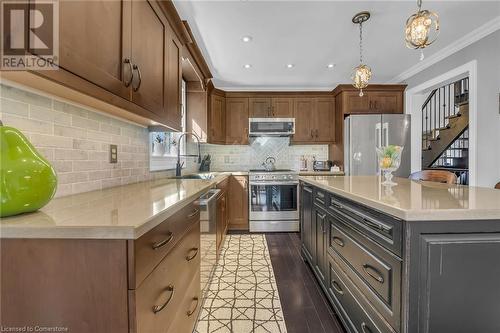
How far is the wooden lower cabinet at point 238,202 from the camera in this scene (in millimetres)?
3873

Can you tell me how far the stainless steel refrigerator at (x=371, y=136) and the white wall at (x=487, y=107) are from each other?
107 centimetres

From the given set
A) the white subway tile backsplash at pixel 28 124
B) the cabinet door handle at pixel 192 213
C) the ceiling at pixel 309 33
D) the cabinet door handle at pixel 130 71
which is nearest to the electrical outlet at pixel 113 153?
the white subway tile backsplash at pixel 28 124

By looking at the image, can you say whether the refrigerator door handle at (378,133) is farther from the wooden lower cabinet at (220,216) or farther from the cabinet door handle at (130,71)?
the cabinet door handle at (130,71)

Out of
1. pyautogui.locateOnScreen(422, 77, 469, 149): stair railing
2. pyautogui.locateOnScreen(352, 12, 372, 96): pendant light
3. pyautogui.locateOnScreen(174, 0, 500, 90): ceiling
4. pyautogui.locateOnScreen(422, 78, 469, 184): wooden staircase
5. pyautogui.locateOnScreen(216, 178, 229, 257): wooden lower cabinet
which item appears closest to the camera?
pyautogui.locateOnScreen(174, 0, 500, 90): ceiling

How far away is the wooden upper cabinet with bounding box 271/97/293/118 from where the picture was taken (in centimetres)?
426

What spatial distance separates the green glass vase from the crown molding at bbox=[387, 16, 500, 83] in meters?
3.86

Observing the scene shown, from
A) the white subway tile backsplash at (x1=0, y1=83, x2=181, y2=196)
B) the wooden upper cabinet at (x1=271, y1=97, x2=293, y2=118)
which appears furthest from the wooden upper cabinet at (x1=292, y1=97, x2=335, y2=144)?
the white subway tile backsplash at (x1=0, y1=83, x2=181, y2=196)

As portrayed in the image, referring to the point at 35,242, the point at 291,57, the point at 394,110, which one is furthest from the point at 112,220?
the point at 394,110

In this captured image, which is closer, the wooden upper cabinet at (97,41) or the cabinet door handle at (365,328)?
the wooden upper cabinet at (97,41)

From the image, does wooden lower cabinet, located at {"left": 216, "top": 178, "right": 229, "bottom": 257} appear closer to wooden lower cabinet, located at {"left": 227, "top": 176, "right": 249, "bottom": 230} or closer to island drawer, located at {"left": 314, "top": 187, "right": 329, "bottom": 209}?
wooden lower cabinet, located at {"left": 227, "top": 176, "right": 249, "bottom": 230}

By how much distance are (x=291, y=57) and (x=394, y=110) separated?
6.90ft

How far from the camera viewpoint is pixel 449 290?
0.91 metres

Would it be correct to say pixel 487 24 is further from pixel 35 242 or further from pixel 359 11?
pixel 35 242

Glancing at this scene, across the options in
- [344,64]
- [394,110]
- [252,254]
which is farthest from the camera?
[394,110]
